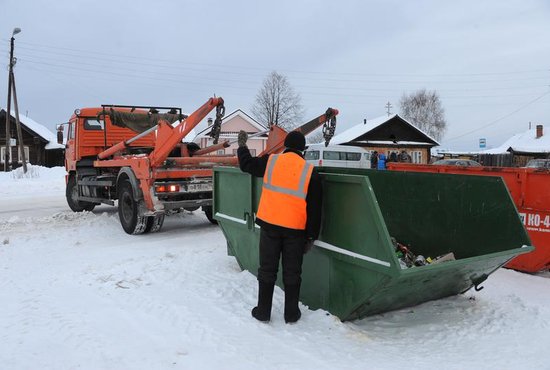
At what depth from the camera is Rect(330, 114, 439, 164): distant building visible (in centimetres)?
3891

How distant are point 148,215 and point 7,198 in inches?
390

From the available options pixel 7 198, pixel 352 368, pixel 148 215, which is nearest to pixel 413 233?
pixel 352 368

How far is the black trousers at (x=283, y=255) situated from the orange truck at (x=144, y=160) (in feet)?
13.3

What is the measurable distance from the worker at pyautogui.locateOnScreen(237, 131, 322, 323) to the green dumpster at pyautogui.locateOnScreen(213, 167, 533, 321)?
153mm

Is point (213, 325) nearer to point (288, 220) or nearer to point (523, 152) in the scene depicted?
point (288, 220)

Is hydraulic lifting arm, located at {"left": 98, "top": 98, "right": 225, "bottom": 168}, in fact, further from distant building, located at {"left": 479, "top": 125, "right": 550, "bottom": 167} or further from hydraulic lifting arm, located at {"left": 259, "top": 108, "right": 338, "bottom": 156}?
distant building, located at {"left": 479, "top": 125, "right": 550, "bottom": 167}

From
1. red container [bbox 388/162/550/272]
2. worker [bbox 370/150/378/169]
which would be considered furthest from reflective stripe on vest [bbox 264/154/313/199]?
worker [bbox 370/150/378/169]

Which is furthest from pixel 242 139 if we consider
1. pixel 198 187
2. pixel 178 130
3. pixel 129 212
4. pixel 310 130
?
pixel 129 212

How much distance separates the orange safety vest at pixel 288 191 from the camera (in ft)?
12.6

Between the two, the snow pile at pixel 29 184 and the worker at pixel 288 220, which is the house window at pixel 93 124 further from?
the worker at pixel 288 220

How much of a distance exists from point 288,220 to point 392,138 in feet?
127

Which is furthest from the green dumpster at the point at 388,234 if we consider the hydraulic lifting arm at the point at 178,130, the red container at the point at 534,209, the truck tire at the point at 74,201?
the truck tire at the point at 74,201

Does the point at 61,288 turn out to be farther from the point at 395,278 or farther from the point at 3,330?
the point at 395,278

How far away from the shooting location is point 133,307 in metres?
4.20
